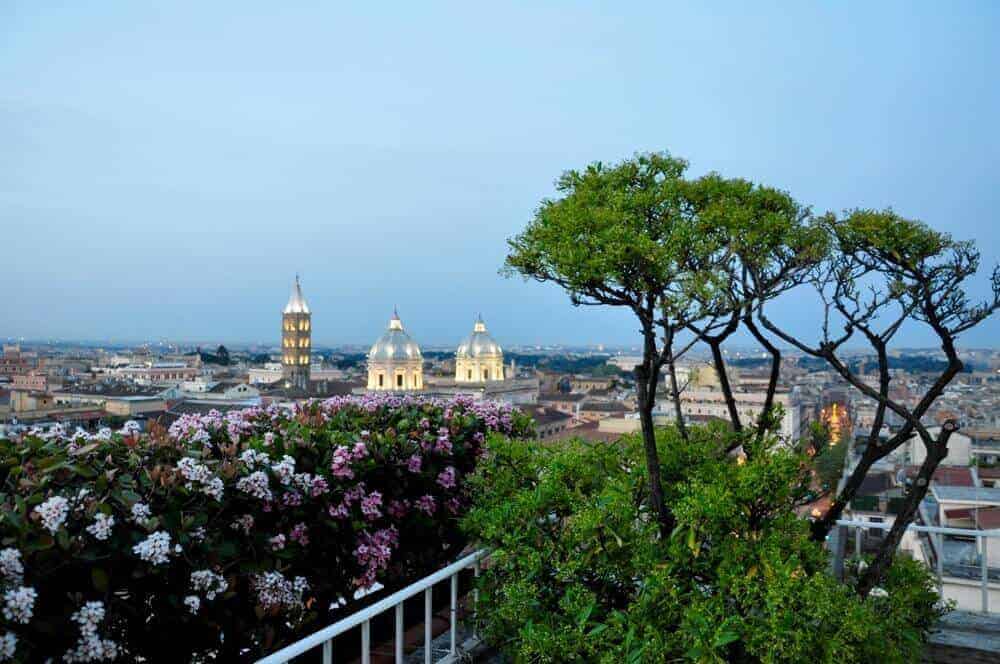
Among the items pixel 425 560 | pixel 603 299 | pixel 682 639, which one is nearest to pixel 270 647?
pixel 425 560

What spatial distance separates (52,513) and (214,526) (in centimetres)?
62

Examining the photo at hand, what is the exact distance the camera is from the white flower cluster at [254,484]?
8.20 feet

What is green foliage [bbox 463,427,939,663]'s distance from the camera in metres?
2.45

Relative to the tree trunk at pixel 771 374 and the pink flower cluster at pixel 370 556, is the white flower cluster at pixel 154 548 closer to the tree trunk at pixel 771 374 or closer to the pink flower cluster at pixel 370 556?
the pink flower cluster at pixel 370 556

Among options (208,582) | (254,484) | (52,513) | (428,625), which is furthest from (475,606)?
(52,513)

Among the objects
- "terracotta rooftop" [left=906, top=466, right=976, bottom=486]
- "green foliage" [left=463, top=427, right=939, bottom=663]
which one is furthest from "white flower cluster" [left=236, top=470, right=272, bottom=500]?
"terracotta rooftop" [left=906, top=466, right=976, bottom=486]

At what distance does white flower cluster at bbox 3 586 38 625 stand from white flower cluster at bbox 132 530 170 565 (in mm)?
296

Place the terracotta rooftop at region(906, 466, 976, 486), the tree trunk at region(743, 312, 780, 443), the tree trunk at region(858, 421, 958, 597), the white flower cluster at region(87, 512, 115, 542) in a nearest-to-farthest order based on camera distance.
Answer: the white flower cluster at region(87, 512, 115, 542) → the tree trunk at region(858, 421, 958, 597) → the tree trunk at region(743, 312, 780, 443) → the terracotta rooftop at region(906, 466, 976, 486)

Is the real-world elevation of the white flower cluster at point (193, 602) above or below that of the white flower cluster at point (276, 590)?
above

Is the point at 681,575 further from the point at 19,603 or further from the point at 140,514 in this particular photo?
the point at 19,603

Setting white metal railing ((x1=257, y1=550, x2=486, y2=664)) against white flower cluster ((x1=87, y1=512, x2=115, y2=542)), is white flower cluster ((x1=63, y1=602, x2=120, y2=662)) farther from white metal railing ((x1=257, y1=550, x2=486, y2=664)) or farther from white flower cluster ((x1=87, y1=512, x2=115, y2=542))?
white metal railing ((x1=257, y1=550, x2=486, y2=664))

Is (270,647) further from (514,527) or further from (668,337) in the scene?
(668,337)

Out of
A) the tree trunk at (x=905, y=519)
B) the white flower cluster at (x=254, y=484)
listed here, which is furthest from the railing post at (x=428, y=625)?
the tree trunk at (x=905, y=519)

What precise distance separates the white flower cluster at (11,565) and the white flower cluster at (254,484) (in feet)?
2.60
